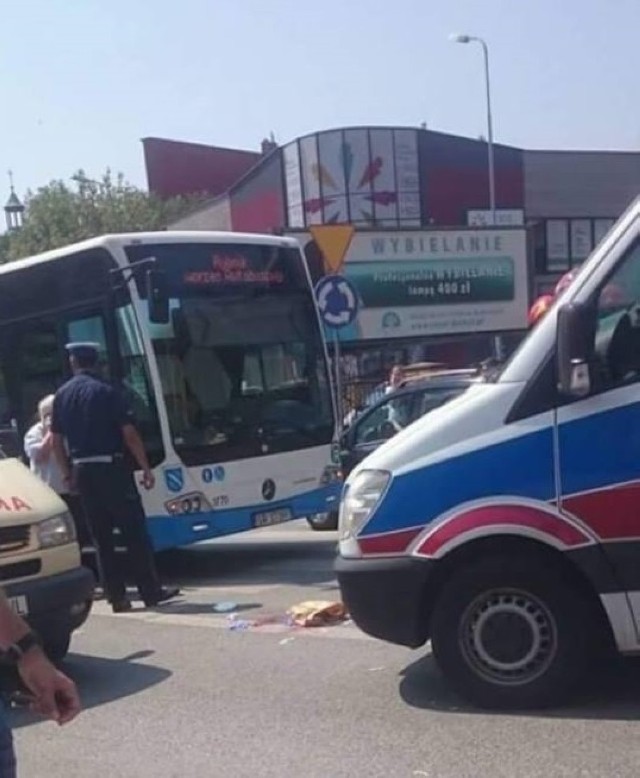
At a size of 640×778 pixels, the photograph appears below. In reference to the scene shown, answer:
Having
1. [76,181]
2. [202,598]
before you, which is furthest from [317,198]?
[202,598]

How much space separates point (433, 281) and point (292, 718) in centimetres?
2277

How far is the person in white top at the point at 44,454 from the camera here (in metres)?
10.3

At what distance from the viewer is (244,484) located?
10.8m

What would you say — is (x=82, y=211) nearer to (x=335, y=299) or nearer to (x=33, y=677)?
(x=335, y=299)

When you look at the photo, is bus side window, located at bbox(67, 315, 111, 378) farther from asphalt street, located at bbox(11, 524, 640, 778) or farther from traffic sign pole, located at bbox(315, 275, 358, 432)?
traffic sign pole, located at bbox(315, 275, 358, 432)

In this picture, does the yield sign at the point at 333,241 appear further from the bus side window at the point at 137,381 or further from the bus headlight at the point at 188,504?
the bus headlight at the point at 188,504

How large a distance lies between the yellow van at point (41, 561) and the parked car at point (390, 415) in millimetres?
5612

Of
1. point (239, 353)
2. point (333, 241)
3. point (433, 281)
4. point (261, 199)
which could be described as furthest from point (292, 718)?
point (261, 199)

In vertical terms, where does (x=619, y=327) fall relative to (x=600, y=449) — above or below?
above

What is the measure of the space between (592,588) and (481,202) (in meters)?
41.2

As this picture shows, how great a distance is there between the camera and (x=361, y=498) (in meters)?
6.01

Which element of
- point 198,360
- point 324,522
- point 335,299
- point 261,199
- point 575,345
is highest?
point 261,199

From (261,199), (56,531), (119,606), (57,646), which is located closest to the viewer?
(56,531)

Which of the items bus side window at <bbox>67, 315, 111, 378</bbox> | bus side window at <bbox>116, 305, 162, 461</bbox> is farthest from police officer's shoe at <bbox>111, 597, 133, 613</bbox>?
bus side window at <bbox>67, 315, 111, 378</bbox>
